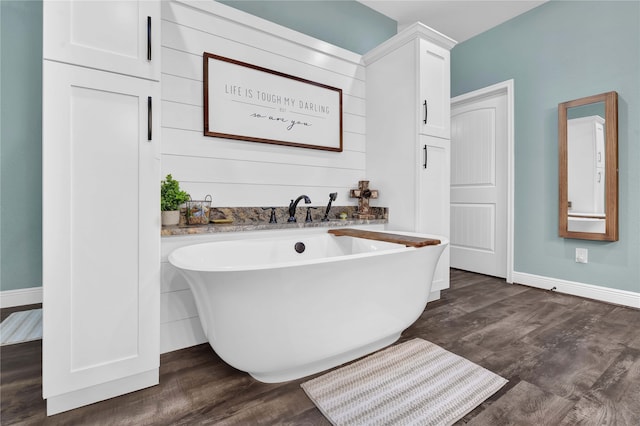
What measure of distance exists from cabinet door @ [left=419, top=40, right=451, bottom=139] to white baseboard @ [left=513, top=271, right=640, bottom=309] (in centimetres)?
170

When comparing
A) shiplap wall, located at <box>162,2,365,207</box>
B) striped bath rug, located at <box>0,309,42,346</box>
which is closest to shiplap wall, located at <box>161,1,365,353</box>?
shiplap wall, located at <box>162,2,365,207</box>

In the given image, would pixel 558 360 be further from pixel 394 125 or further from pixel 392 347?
pixel 394 125

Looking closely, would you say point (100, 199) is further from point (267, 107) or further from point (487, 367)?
point (487, 367)

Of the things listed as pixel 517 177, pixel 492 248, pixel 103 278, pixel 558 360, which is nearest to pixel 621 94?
pixel 517 177

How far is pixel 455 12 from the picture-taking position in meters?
3.17

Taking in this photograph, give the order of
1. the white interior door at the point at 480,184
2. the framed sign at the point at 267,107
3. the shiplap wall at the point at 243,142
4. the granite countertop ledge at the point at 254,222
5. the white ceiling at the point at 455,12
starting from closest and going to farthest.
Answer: the granite countertop ledge at the point at 254,222, the shiplap wall at the point at 243,142, the framed sign at the point at 267,107, the white ceiling at the point at 455,12, the white interior door at the point at 480,184

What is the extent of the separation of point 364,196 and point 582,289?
2.10m

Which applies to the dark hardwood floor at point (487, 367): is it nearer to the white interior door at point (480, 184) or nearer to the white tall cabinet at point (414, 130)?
the white tall cabinet at point (414, 130)

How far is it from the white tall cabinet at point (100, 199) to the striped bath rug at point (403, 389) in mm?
840

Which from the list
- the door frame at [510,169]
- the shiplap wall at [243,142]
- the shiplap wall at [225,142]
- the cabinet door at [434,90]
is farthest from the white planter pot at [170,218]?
the door frame at [510,169]

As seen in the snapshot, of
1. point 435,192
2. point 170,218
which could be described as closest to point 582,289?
point 435,192

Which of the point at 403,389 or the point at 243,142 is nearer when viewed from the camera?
the point at 403,389

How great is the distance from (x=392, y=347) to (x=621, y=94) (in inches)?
110

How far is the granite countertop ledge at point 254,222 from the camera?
171cm
